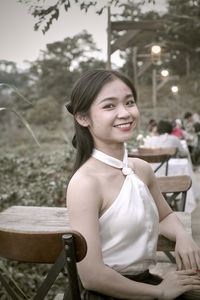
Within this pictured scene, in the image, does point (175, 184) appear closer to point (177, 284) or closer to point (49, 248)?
point (177, 284)

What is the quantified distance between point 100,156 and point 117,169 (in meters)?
0.07

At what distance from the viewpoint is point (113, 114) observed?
3.48 ft

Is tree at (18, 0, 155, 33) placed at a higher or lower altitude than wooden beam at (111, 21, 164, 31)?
lower

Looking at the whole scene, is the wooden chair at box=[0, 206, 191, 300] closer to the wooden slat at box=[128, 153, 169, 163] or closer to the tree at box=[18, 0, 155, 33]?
the tree at box=[18, 0, 155, 33]

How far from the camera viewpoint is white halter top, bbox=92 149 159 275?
102 centimetres

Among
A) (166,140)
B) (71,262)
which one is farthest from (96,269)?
(166,140)

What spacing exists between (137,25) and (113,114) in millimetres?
4501

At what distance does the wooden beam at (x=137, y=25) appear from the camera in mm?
4980

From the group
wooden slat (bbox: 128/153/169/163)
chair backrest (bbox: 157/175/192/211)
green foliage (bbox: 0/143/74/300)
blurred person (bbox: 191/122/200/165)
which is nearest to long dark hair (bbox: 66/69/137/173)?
green foliage (bbox: 0/143/74/300)

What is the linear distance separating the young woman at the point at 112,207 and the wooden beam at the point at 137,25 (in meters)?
4.09

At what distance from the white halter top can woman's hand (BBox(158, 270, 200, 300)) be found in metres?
0.11

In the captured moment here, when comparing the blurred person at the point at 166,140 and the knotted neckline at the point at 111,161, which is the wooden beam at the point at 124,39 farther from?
the knotted neckline at the point at 111,161

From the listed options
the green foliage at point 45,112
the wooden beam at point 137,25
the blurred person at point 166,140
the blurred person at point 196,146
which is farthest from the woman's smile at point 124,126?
the green foliage at point 45,112

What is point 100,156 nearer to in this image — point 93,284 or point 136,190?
point 136,190
